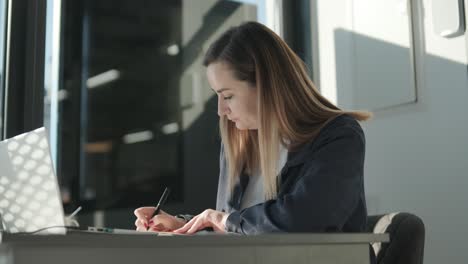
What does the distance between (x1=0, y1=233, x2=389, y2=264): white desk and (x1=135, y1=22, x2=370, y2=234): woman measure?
0.24 metres

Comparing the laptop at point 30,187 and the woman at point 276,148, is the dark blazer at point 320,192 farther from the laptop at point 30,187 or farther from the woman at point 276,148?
the laptop at point 30,187

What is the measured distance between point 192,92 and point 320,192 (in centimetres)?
176

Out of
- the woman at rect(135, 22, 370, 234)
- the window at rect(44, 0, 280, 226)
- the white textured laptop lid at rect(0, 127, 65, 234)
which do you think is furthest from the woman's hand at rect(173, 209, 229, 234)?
the window at rect(44, 0, 280, 226)

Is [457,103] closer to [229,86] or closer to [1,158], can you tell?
[229,86]

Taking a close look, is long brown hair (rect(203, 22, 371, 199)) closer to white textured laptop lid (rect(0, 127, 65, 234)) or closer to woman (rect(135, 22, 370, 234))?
woman (rect(135, 22, 370, 234))

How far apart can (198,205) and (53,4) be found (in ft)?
3.80

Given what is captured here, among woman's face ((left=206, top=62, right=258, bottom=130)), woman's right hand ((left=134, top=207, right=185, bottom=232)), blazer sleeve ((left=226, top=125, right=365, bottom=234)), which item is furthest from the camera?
woman's face ((left=206, top=62, right=258, bottom=130))

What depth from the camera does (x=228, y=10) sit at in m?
2.81

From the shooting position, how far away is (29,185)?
108 cm

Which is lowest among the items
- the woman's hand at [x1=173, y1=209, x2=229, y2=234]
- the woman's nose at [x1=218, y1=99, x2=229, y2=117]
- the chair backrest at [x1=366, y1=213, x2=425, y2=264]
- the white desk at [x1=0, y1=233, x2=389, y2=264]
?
the chair backrest at [x1=366, y1=213, x2=425, y2=264]

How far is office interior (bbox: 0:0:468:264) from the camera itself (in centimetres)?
192

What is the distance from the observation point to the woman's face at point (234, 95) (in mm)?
1523

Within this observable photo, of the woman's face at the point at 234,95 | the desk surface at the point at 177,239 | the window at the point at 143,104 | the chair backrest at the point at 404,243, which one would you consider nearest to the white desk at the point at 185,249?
the desk surface at the point at 177,239

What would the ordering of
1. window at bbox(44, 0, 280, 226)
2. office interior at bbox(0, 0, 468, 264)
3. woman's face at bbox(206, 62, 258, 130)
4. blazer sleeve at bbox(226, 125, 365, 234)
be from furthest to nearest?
window at bbox(44, 0, 280, 226), office interior at bbox(0, 0, 468, 264), woman's face at bbox(206, 62, 258, 130), blazer sleeve at bbox(226, 125, 365, 234)
